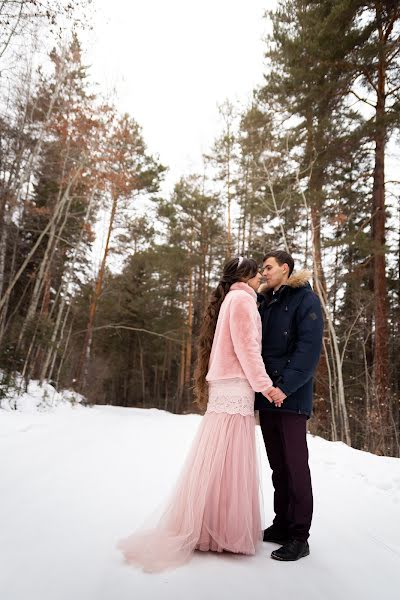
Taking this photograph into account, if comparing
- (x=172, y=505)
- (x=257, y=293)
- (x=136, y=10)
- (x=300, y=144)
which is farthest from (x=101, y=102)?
(x=172, y=505)

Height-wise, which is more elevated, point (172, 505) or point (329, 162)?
point (329, 162)

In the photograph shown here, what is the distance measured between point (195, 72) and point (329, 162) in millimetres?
9894

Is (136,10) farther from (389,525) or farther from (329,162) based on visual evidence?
(389,525)

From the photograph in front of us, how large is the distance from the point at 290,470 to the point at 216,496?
0.50m

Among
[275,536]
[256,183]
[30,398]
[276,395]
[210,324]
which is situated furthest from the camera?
[256,183]

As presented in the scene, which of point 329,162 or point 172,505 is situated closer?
point 172,505

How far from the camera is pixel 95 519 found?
2.87m

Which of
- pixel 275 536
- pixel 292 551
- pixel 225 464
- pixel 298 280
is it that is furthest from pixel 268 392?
pixel 275 536

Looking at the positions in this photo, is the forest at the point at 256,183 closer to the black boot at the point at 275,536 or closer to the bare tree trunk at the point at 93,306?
the bare tree trunk at the point at 93,306

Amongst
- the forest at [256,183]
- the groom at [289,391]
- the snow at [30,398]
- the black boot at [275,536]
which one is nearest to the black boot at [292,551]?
the groom at [289,391]

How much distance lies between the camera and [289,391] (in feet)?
8.12

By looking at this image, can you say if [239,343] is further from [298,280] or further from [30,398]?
[30,398]

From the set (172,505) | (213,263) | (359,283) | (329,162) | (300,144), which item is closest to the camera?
(172,505)

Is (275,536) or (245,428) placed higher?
(245,428)
